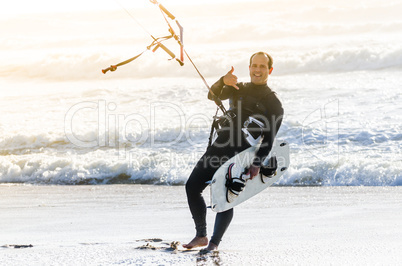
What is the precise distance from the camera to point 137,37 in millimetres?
39438

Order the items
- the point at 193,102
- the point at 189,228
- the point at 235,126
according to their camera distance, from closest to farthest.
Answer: the point at 235,126, the point at 189,228, the point at 193,102

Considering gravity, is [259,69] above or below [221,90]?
above

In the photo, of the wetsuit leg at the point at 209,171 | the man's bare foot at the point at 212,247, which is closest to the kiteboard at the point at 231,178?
the wetsuit leg at the point at 209,171

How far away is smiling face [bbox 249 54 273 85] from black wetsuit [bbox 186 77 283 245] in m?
0.04

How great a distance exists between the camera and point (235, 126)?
4.34 metres

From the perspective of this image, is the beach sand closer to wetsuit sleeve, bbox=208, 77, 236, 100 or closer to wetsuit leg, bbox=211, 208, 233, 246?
wetsuit leg, bbox=211, 208, 233, 246

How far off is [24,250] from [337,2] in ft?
132

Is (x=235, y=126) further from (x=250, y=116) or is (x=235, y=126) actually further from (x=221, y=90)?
(x=221, y=90)

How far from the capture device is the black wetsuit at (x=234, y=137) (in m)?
4.23

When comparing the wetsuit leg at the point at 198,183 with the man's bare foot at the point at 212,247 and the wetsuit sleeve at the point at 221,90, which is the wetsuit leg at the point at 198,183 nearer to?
the man's bare foot at the point at 212,247

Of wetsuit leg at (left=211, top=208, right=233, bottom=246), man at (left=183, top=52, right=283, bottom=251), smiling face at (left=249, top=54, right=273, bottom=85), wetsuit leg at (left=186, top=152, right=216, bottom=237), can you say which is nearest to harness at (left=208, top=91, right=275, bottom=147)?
man at (left=183, top=52, right=283, bottom=251)

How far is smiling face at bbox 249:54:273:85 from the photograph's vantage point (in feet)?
14.2

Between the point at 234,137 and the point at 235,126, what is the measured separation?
83 mm

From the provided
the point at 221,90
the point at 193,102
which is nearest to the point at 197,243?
the point at 221,90
